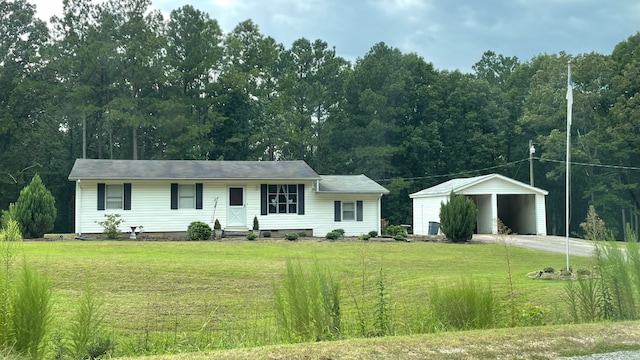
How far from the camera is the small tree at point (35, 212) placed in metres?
21.0

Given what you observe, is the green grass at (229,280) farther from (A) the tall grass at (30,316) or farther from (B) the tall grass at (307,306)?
(A) the tall grass at (30,316)

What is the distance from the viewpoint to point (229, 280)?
1132 centimetres

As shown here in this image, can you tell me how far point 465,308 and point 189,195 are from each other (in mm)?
19482

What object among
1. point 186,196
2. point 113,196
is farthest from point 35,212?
point 186,196

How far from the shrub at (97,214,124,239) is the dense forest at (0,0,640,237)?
16.0 metres

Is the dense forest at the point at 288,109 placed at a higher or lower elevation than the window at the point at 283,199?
higher

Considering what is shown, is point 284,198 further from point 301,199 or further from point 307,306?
point 307,306

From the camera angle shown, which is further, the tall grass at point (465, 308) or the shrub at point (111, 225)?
the shrub at point (111, 225)

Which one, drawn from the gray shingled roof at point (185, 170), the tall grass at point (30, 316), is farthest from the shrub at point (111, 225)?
the tall grass at point (30, 316)

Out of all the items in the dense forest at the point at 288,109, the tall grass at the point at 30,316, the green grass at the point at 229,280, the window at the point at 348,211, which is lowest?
the green grass at the point at 229,280

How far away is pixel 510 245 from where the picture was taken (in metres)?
21.0

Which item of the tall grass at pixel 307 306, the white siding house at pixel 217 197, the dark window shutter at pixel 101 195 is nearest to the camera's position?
the tall grass at pixel 307 306

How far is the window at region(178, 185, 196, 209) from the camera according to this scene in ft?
79.9

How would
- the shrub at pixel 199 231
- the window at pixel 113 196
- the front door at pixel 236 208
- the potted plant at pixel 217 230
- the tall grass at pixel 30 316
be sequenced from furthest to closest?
1. the front door at pixel 236 208
2. the window at pixel 113 196
3. the potted plant at pixel 217 230
4. the shrub at pixel 199 231
5. the tall grass at pixel 30 316
